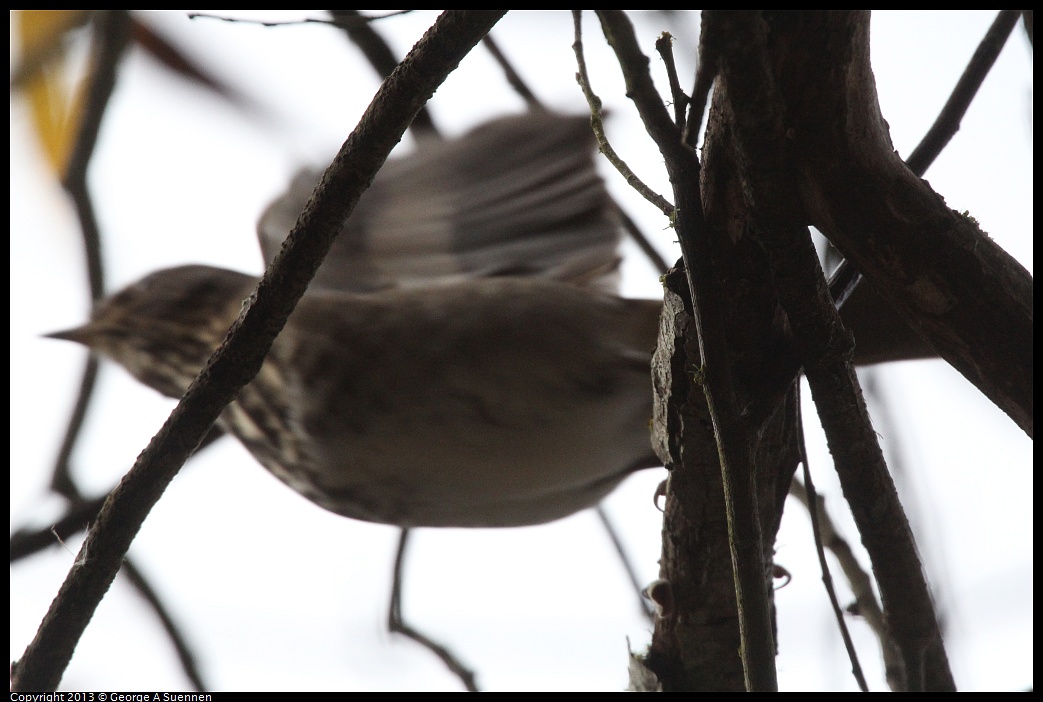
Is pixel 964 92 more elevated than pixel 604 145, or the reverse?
pixel 964 92

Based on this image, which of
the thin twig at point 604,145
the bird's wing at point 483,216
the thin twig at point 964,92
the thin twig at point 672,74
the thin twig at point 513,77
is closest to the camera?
the thin twig at point 672,74

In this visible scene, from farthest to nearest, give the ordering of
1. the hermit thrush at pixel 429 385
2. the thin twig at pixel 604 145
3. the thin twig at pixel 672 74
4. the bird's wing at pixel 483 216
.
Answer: the bird's wing at pixel 483 216, the hermit thrush at pixel 429 385, the thin twig at pixel 604 145, the thin twig at pixel 672 74

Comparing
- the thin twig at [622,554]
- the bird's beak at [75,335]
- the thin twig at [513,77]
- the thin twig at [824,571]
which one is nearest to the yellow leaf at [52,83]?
the bird's beak at [75,335]

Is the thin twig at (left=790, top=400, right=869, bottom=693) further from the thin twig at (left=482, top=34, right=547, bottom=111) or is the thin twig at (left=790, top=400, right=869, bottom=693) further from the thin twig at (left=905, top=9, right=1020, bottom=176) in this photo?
the thin twig at (left=482, top=34, right=547, bottom=111)

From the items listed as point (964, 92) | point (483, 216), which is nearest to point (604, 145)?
point (964, 92)

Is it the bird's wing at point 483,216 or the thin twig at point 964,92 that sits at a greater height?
the bird's wing at point 483,216

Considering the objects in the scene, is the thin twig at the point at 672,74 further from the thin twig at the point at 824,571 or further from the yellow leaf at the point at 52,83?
the yellow leaf at the point at 52,83

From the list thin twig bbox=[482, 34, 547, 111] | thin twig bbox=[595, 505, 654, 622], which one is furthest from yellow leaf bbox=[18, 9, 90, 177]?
thin twig bbox=[595, 505, 654, 622]

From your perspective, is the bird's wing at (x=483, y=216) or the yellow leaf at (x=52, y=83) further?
the bird's wing at (x=483, y=216)

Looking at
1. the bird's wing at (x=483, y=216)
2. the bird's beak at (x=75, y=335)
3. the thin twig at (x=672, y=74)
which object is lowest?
the thin twig at (x=672, y=74)

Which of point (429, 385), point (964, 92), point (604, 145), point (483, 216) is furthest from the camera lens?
point (483, 216)

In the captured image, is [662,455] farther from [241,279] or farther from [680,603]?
[241,279]

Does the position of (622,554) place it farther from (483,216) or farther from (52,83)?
(52,83)
